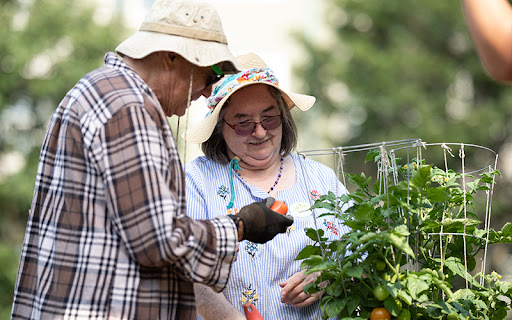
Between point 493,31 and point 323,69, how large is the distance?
1006 cm

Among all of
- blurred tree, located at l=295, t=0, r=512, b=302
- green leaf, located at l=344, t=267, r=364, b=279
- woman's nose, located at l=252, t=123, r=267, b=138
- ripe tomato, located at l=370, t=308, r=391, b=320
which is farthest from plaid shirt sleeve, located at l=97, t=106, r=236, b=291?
blurred tree, located at l=295, t=0, r=512, b=302

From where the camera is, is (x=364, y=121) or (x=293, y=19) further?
(x=293, y=19)

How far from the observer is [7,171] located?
932cm

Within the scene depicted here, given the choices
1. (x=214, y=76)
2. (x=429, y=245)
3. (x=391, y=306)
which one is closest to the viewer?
(x=391, y=306)

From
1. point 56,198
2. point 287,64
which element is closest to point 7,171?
point 287,64

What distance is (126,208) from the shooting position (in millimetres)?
1578

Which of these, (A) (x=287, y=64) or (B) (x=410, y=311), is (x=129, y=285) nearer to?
(B) (x=410, y=311)

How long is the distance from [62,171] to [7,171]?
8.25 metres

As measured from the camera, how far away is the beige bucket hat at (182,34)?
5.81 feet

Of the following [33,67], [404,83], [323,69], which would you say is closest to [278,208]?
[33,67]

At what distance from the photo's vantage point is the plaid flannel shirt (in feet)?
5.20

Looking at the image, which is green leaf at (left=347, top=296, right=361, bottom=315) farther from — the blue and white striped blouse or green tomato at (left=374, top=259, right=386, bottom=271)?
the blue and white striped blouse

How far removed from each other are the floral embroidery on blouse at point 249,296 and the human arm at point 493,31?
1.26m

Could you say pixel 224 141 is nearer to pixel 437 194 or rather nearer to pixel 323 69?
pixel 437 194
